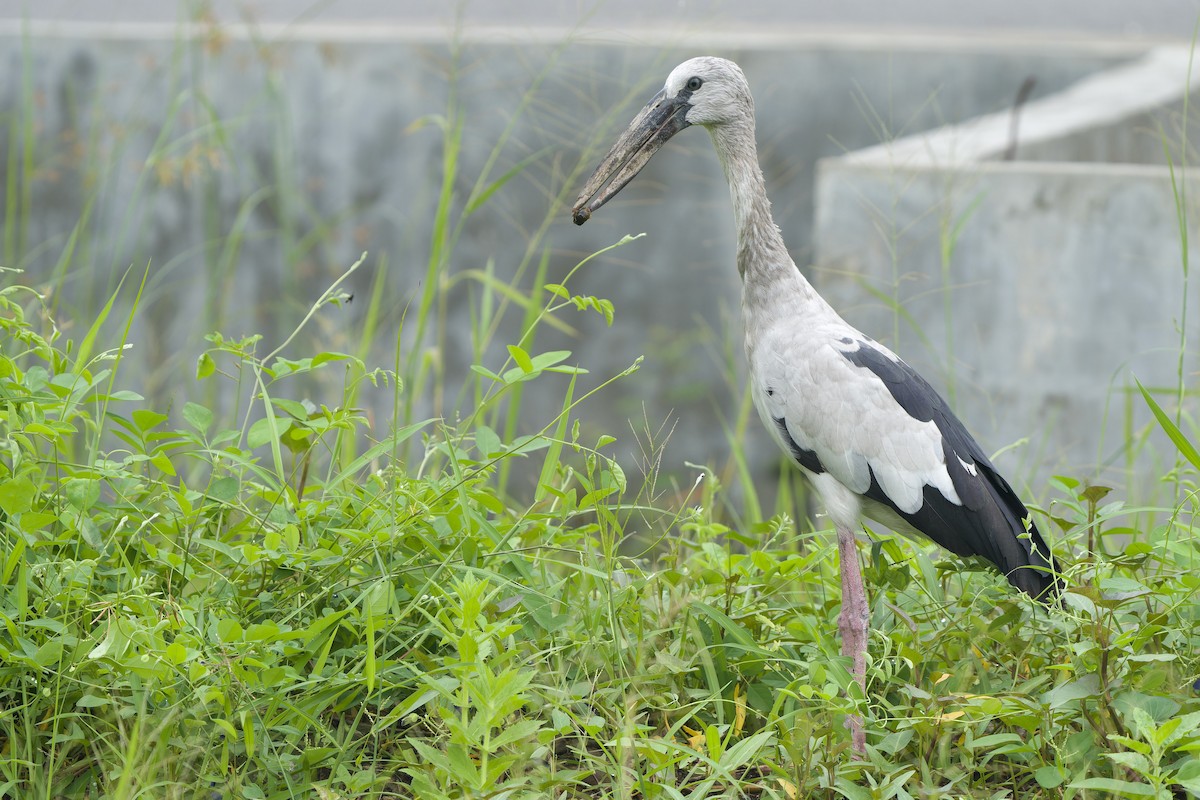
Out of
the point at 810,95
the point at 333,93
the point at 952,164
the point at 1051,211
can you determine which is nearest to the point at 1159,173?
the point at 1051,211

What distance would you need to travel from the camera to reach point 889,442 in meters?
2.89

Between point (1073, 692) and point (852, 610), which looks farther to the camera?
point (852, 610)

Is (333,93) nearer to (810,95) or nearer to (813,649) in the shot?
(810,95)

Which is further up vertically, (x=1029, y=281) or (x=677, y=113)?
(x=677, y=113)

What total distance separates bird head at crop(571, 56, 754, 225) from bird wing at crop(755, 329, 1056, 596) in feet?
1.84

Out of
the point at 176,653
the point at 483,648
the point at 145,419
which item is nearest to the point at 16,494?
the point at 145,419

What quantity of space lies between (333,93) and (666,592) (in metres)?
3.91

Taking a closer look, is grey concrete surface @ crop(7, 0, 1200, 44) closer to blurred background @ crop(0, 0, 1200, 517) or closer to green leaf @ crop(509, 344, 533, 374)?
blurred background @ crop(0, 0, 1200, 517)

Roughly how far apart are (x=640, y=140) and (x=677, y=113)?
113 millimetres

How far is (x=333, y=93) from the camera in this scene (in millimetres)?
6062

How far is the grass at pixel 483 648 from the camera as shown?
222cm

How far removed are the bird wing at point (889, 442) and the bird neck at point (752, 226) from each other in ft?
0.50

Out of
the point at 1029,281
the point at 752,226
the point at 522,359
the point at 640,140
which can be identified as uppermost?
the point at 640,140

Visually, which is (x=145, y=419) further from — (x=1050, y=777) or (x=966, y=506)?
(x=1050, y=777)
